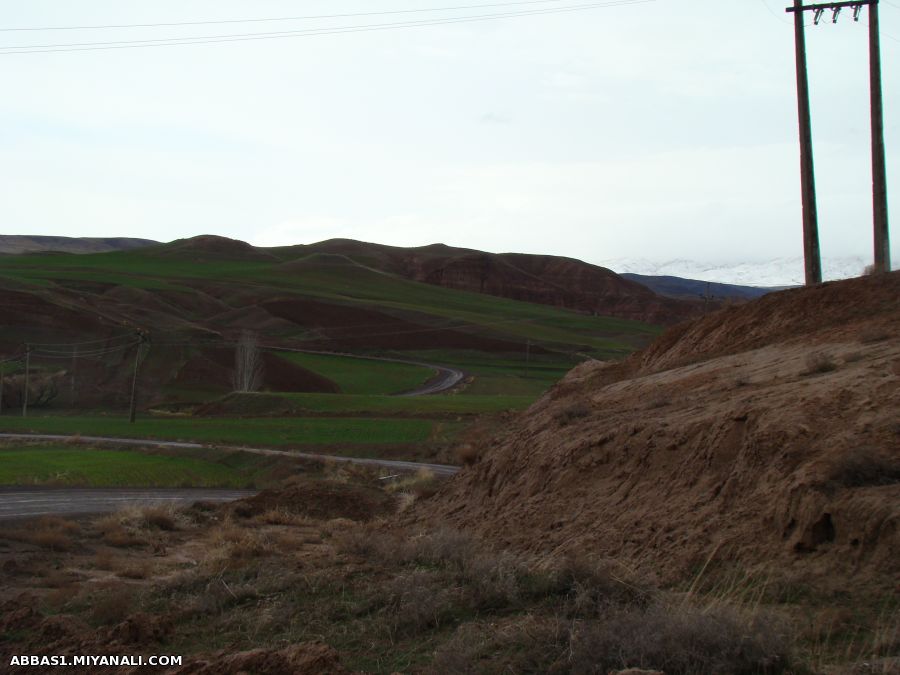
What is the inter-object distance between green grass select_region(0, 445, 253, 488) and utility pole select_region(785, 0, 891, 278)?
2597 centimetres

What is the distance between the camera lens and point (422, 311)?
147 meters

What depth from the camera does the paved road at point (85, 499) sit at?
26.4 metres

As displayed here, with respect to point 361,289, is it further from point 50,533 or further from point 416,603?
point 416,603

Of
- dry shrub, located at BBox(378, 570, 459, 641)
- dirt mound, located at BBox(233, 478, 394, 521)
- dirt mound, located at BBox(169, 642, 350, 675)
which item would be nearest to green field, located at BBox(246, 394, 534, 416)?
dirt mound, located at BBox(233, 478, 394, 521)

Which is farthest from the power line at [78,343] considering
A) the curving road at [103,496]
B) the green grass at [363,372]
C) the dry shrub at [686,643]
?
the dry shrub at [686,643]

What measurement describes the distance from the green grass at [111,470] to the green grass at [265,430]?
762cm

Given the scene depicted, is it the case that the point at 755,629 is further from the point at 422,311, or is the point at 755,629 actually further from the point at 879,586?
the point at 422,311

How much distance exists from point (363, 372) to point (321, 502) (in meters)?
74.7

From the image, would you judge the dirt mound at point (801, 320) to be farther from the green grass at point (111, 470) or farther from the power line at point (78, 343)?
the power line at point (78, 343)

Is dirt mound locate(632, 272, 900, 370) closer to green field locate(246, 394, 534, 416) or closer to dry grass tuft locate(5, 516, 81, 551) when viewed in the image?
dry grass tuft locate(5, 516, 81, 551)

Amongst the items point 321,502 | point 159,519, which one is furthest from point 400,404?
point 159,519

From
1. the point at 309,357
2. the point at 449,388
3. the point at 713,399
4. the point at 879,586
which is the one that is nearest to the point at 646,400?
the point at 713,399

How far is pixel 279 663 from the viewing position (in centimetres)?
762

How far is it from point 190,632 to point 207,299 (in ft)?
426
